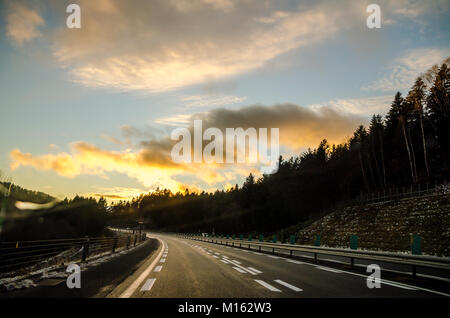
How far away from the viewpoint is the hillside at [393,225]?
78.1 ft

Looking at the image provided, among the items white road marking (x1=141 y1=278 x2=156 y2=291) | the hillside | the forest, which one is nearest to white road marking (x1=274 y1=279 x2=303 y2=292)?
white road marking (x1=141 y1=278 x2=156 y2=291)

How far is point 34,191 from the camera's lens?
53094 mm

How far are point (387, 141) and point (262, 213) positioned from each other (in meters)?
39.0

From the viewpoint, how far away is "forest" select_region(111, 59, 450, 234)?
39.9 m

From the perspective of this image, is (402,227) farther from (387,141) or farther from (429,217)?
(387,141)

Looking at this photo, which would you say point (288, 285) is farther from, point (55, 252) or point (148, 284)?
point (55, 252)

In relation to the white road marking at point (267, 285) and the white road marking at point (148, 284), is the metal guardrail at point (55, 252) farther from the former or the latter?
the white road marking at point (267, 285)

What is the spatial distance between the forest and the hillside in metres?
7.83

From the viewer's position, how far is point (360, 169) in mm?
64250

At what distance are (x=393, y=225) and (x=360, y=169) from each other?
36648 millimetres

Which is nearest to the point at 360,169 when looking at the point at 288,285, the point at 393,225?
the point at 393,225

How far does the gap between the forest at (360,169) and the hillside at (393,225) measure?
783 cm
